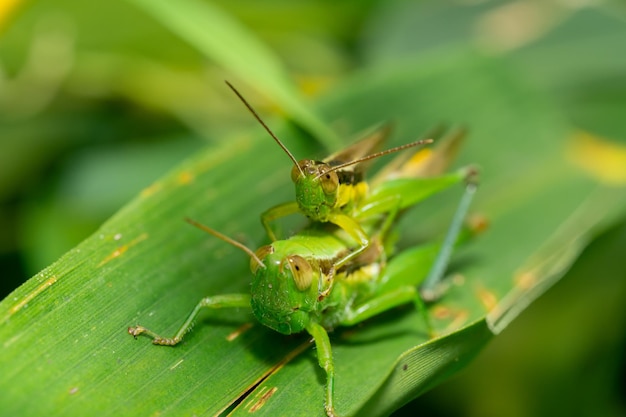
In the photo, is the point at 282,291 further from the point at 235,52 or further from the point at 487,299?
the point at 235,52

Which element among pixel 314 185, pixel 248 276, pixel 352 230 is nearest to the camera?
pixel 314 185

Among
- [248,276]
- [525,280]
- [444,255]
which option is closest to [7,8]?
[248,276]

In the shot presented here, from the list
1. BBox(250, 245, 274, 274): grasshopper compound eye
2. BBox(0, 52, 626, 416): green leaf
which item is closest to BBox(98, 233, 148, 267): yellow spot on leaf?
BBox(0, 52, 626, 416): green leaf

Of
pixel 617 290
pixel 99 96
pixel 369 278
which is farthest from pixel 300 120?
pixel 617 290

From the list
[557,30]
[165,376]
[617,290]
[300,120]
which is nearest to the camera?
[165,376]

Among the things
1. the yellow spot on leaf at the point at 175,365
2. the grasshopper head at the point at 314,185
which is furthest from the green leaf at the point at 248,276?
the grasshopper head at the point at 314,185

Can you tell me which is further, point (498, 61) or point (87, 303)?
point (498, 61)

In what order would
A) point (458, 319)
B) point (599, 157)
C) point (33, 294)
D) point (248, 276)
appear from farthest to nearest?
point (599, 157) → point (458, 319) → point (248, 276) → point (33, 294)

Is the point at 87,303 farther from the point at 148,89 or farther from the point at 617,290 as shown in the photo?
the point at 617,290
